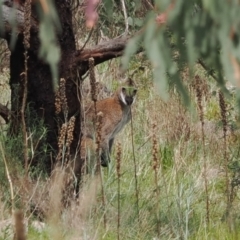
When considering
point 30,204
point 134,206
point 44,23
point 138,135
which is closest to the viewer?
point 44,23

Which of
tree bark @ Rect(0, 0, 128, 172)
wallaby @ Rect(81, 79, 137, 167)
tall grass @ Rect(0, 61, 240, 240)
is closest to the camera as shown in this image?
tall grass @ Rect(0, 61, 240, 240)

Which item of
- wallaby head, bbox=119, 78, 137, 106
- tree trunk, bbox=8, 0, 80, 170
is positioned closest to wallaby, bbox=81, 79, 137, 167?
wallaby head, bbox=119, 78, 137, 106

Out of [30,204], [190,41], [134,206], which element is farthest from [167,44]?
[134,206]

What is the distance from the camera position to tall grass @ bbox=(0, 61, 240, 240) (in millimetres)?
5734

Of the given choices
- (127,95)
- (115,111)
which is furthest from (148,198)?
(115,111)

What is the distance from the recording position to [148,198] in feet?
22.2

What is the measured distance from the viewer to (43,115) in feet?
22.4

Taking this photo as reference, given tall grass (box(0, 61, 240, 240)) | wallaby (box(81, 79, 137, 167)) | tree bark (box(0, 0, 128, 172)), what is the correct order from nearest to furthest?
1. tall grass (box(0, 61, 240, 240))
2. tree bark (box(0, 0, 128, 172))
3. wallaby (box(81, 79, 137, 167))

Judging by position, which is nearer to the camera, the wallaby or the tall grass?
the tall grass

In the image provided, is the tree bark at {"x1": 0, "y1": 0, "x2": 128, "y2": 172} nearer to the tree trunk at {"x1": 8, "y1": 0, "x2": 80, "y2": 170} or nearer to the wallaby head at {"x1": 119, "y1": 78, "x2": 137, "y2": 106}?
the tree trunk at {"x1": 8, "y1": 0, "x2": 80, "y2": 170}

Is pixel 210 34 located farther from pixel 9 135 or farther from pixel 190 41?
pixel 9 135

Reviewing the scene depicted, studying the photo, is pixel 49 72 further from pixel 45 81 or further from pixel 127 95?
pixel 127 95

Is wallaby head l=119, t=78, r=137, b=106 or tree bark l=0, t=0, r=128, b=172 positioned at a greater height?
wallaby head l=119, t=78, r=137, b=106

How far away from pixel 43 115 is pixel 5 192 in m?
0.93
